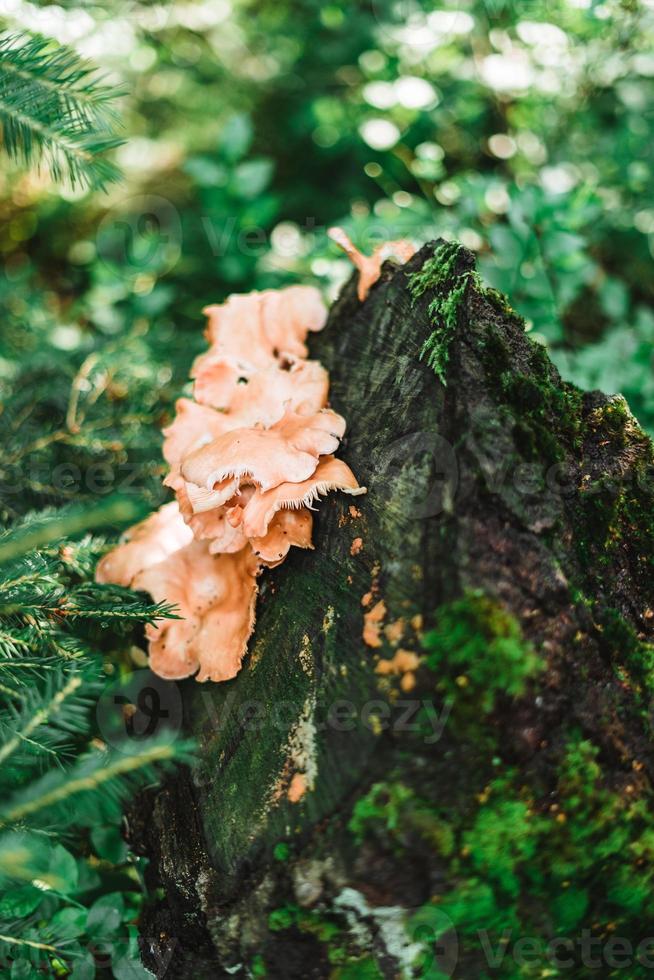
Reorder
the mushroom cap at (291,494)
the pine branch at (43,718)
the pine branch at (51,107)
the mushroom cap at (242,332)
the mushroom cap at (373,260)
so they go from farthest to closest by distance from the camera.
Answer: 1. the mushroom cap at (242,332)
2. the mushroom cap at (373,260)
3. the pine branch at (51,107)
4. the mushroom cap at (291,494)
5. the pine branch at (43,718)

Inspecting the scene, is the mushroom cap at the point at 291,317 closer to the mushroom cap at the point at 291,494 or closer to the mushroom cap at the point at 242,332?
the mushroom cap at the point at 242,332

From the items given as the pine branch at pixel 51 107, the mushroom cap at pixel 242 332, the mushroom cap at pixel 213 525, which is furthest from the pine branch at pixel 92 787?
the pine branch at pixel 51 107

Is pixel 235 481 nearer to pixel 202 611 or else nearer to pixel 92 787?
pixel 202 611

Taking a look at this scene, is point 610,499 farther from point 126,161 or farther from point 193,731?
point 126,161

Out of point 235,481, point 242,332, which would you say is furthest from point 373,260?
point 235,481

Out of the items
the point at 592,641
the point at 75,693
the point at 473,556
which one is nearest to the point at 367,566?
the point at 473,556

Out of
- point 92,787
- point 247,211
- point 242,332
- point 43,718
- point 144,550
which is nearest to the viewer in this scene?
point 92,787

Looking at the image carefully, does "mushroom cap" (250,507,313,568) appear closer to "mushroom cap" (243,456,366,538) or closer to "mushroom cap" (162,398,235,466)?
"mushroom cap" (243,456,366,538)
